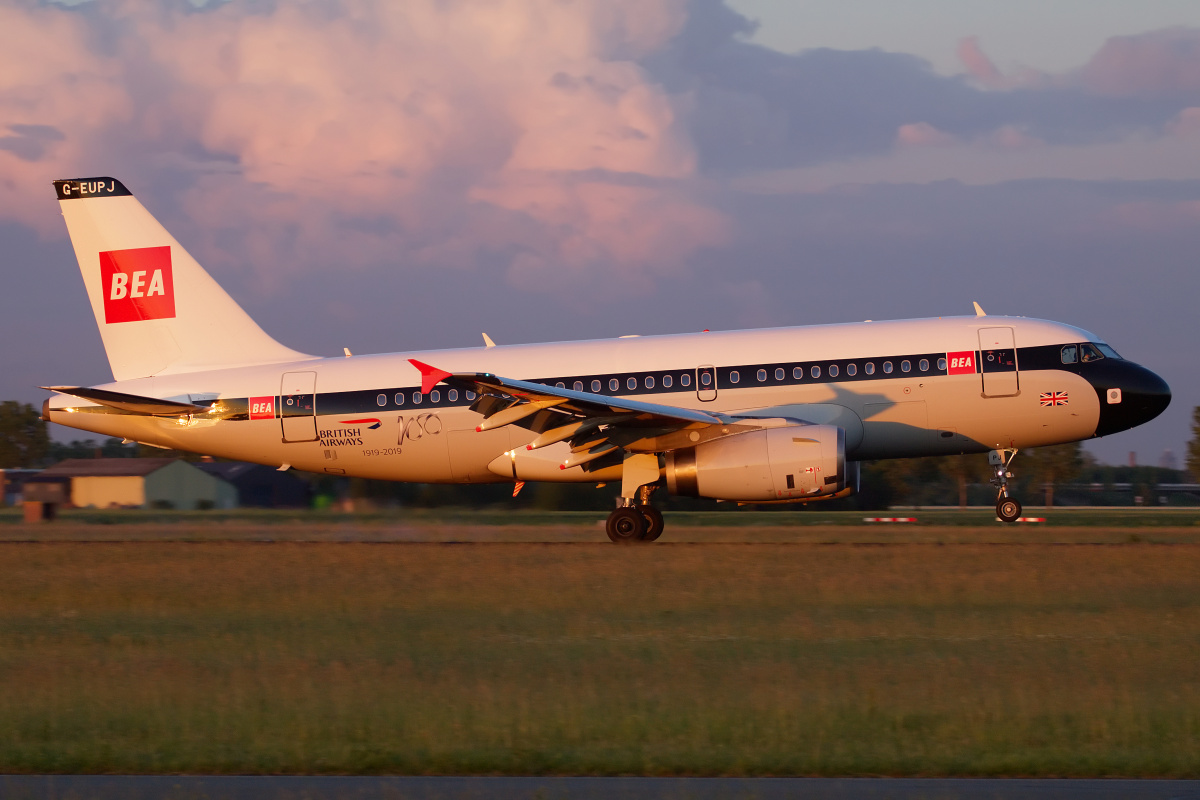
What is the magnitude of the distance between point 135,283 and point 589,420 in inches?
408

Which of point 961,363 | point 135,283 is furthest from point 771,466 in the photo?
point 135,283

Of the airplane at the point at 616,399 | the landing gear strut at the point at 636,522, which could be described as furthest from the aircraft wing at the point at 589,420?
the landing gear strut at the point at 636,522

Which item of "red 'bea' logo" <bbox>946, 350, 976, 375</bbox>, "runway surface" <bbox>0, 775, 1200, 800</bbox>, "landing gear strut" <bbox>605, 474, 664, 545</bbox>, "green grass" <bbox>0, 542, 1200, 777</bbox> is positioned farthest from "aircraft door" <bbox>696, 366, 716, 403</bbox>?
"runway surface" <bbox>0, 775, 1200, 800</bbox>

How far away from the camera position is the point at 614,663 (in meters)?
11.0

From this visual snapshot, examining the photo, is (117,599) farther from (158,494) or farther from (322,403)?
(158,494)

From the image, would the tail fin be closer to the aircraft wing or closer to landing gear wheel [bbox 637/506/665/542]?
the aircraft wing

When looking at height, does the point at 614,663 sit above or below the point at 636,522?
below

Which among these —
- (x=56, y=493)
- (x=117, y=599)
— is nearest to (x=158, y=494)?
(x=56, y=493)

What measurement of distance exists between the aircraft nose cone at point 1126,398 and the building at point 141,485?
32.8 m

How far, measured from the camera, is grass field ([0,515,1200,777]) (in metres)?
7.96

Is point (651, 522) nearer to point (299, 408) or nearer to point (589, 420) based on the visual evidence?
point (589, 420)

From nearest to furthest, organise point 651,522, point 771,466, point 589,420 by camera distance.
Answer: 1. point 771,466
2. point 589,420
3. point 651,522

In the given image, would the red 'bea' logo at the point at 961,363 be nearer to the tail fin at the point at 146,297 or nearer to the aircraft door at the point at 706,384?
the aircraft door at the point at 706,384

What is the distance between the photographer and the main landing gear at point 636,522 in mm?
21172
